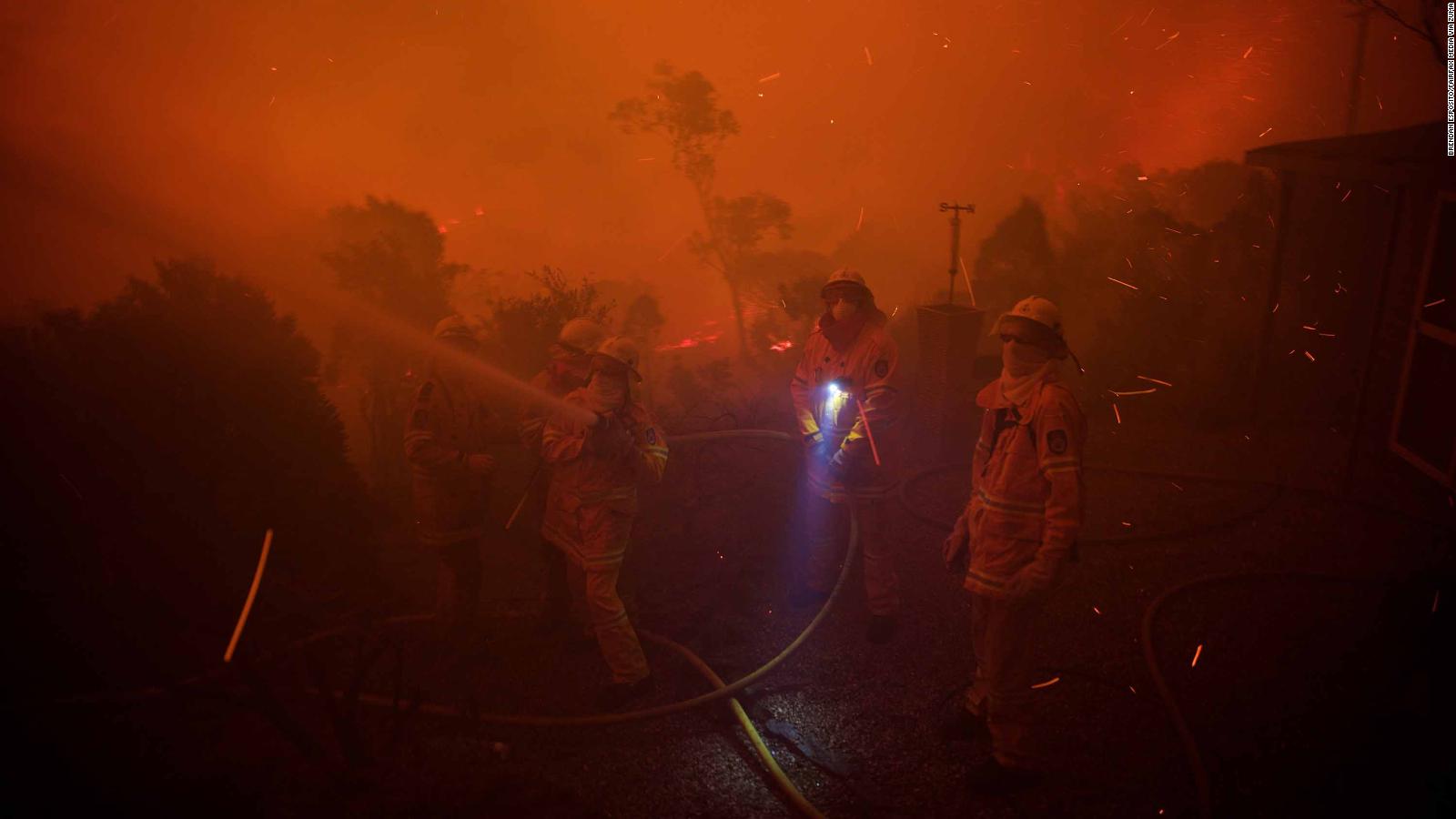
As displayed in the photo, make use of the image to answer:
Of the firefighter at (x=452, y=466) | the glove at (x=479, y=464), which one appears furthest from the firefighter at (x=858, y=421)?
the firefighter at (x=452, y=466)

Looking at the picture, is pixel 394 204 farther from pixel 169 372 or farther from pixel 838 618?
pixel 838 618

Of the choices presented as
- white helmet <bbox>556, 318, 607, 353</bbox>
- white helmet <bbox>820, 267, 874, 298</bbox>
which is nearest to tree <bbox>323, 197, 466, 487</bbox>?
white helmet <bbox>556, 318, 607, 353</bbox>

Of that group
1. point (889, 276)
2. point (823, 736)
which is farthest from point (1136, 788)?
point (889, 276)

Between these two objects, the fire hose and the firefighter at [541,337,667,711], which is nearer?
the fire hose

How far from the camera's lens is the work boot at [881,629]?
5625 mm

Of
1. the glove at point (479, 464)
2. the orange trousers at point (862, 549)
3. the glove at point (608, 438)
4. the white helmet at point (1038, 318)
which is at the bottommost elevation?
the orange trousers at point (862, 549)

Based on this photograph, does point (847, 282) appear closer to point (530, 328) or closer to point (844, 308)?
point (844, 308)

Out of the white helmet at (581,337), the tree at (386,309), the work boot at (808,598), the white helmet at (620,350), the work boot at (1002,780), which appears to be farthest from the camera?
the tree at (386,309)

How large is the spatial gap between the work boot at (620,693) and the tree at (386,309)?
7282 millimetres

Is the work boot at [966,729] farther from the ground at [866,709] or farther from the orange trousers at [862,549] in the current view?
the orange trousers at [862,549]

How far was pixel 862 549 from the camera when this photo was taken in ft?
19.1

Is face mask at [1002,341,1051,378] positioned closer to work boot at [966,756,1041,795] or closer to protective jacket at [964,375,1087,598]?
protective jacket at [964,375,1087,598]

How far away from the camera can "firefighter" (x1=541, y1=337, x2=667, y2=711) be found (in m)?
4.76

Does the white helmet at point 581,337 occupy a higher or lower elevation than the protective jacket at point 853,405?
higher
